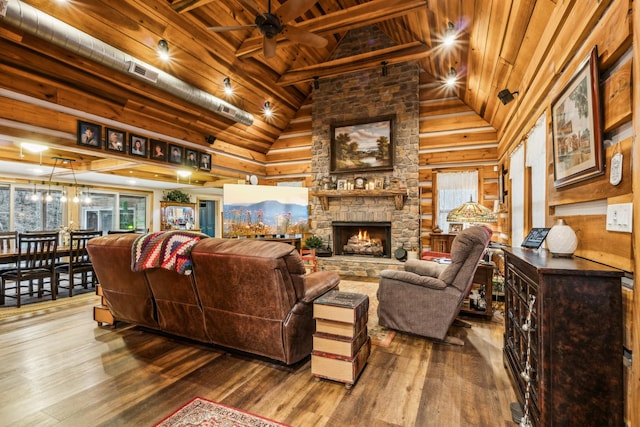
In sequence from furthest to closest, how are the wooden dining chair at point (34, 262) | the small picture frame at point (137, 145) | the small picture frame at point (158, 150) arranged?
the small picture frame at point (158, 150)
the small picture frame at point (137, 145)
the wooden dining chair at point (34, 262)

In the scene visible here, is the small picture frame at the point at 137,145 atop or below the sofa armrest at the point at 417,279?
atop

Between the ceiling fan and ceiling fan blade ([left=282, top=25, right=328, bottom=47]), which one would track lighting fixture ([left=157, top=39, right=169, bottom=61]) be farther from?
ceiling fan blade ([left=282, top=25, right=328, bottom=47])

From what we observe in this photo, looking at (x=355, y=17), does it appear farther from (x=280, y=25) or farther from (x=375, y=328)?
(x=375, y=328)

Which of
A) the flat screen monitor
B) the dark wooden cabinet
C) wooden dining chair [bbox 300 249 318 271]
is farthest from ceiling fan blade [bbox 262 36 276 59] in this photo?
wooden dining chair [bbox 300 249 318 271]

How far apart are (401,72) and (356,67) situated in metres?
1.12

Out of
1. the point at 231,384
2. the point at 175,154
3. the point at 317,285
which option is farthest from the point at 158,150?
the point at 231,384

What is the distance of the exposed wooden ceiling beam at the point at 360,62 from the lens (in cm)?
502

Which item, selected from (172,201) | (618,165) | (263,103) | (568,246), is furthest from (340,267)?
(172,201)

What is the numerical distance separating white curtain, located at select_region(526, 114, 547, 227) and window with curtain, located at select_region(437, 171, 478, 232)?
8.40 feet

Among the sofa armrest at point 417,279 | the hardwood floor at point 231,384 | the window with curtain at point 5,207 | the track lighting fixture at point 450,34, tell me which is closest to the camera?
the hardwood floor at point 231,384

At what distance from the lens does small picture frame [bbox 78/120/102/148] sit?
3.97m

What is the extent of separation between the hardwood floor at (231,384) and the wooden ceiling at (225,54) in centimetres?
283

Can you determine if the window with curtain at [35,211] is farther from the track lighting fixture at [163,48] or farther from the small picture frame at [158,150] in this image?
the track lighting fixture at [163,48]

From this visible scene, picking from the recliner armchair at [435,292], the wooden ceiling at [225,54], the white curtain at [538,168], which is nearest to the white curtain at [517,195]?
the white curtain at [538,168]
